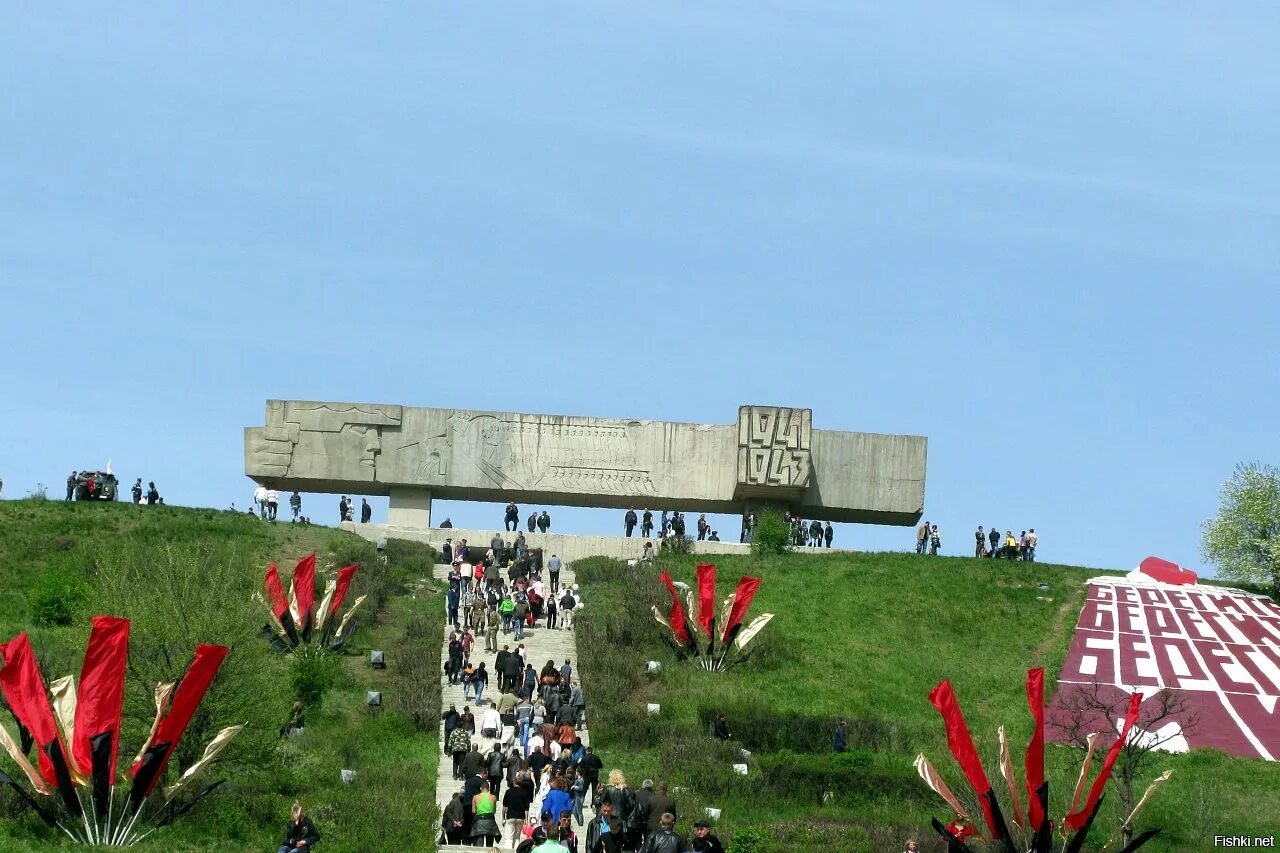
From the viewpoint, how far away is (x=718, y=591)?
143ft

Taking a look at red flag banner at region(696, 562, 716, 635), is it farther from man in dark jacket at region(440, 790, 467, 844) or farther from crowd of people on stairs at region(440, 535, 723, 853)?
man in dark jacket at region(440, 790, 467, 844)

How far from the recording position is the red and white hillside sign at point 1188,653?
3344cm

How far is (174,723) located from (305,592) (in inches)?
508

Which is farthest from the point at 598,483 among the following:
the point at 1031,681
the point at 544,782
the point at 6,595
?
the point at 1031,681

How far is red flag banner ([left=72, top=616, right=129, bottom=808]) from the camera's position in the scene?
73.1ft

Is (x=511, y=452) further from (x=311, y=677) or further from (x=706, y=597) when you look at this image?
(x=311, y=677)

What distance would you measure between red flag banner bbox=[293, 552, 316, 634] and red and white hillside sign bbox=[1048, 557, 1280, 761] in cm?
1348

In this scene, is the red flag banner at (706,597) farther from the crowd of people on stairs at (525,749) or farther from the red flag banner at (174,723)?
the red flag banner at (174,723)

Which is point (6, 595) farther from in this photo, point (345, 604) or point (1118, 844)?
point (1118, 844)

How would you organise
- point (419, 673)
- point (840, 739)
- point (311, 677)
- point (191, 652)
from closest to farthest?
point (191, 652)
point (840, 739)
point (311, 677)
point (419, 673)

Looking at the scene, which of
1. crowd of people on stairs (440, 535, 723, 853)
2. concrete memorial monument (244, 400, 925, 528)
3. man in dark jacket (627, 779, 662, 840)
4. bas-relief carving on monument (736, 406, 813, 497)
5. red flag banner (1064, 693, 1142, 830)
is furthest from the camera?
concrete memorial monument (244, 400, 925, 528)

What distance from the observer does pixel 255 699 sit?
25578 millimetres

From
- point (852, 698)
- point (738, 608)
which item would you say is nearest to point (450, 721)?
point (852, 698)

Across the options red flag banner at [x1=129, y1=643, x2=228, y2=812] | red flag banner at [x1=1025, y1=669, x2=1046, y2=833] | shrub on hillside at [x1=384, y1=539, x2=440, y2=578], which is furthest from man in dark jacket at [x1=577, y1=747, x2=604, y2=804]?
shrub on hillside at [x1=384, y1=539, x2=440, y2=578]
